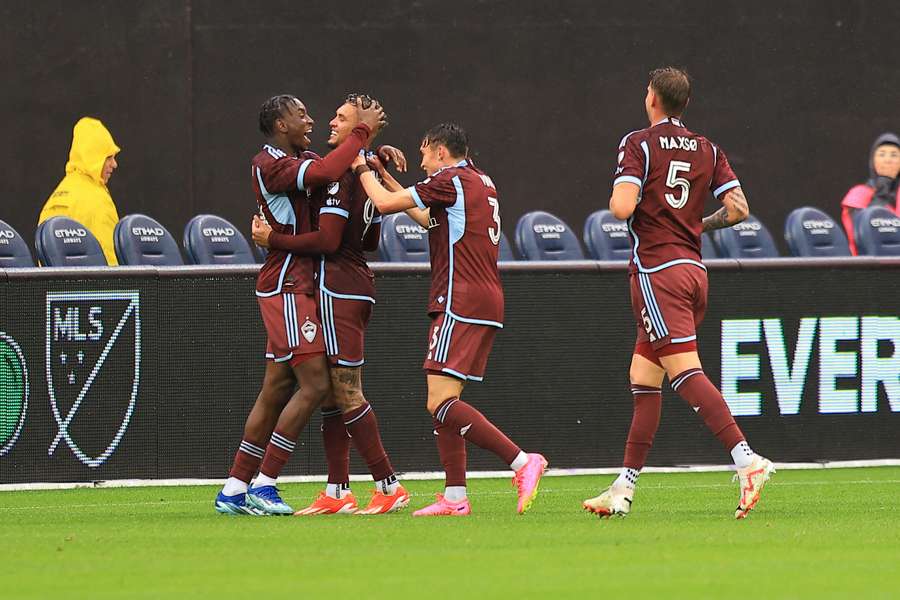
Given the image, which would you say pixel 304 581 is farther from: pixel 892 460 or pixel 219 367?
pixel 892 460

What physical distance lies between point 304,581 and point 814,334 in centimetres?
645

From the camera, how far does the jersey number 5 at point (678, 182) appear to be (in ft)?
25.8

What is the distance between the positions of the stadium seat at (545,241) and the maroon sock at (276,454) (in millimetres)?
5057

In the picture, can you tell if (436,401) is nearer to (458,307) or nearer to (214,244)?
(458,307)

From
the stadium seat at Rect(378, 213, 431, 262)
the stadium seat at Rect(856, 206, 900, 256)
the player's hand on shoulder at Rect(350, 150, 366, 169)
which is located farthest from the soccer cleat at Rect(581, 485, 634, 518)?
the stadium seat at Rect(856, 206, 900, 256)

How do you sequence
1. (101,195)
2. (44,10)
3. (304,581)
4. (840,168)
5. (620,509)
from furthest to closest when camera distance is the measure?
(840,168) → (44,10) → (101,195) → (620,509) → (304,581)

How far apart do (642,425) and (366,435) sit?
1.35 m

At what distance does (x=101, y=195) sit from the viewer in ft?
44.9

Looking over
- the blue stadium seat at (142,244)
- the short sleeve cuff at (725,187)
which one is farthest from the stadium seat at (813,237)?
the short sleeve cuff at (725,187)

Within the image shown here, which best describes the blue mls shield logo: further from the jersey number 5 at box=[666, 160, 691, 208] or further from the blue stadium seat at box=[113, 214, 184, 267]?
the jersey number 5 at box=[666, 160, 691, 208]

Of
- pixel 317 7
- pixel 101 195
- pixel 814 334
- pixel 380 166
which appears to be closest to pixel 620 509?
pixel 380 166

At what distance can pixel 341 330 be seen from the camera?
8.29 metres

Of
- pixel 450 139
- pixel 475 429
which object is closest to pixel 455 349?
pixel 475 429

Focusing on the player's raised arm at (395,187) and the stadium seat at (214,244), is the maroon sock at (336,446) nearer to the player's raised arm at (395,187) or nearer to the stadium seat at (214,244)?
the player's raised arm at (395,187)
